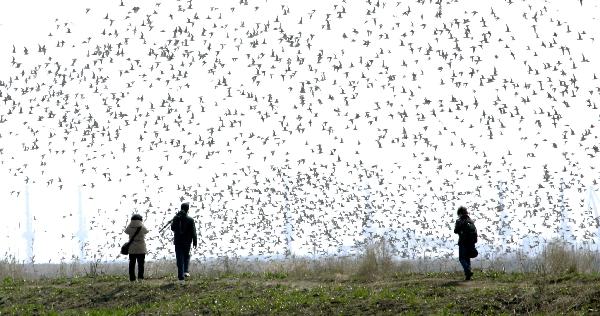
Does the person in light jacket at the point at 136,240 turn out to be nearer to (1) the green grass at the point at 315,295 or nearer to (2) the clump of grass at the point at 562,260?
(1) the green grass at the point at 315,295

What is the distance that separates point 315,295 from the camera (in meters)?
23.5

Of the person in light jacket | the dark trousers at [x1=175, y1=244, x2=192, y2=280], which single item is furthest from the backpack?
the person in light jacket

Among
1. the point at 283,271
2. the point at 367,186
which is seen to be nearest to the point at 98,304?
the point at 283,271

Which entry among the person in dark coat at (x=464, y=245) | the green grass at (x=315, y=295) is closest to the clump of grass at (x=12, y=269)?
the green grass at (x=315, y=295)

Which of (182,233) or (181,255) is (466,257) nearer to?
(182,233)

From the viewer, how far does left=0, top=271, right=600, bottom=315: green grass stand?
69.3ft

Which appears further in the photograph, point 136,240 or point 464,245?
point 136,240

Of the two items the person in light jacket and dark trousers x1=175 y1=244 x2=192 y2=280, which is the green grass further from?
the person in light jacket

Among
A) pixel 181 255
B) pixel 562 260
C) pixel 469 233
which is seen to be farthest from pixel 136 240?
pixel 562 260

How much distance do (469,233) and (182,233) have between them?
694 cm

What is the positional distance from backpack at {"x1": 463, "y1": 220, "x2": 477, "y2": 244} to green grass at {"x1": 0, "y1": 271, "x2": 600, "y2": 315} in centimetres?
88

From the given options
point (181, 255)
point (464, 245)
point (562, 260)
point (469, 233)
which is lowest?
point (562, 260)

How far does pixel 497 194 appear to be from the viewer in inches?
1470

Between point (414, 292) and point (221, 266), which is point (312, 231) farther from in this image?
point (414, 292)
